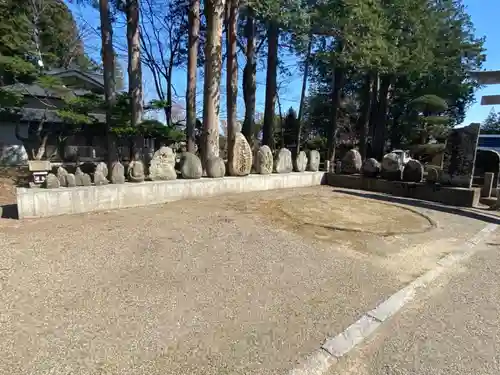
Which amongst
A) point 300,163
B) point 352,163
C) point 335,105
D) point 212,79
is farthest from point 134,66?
point 335,105

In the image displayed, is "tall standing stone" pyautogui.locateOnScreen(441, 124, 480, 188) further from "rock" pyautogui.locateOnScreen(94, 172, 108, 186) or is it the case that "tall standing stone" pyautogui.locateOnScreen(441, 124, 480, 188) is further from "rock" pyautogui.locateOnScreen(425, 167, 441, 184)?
"rock" pyautogui.locateOnScreen(94, 172, 108, 186)

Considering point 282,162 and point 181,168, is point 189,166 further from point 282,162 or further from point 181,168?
point 282,162

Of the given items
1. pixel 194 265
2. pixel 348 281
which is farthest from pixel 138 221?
pixel 348 281

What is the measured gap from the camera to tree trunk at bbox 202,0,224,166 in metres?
7.16

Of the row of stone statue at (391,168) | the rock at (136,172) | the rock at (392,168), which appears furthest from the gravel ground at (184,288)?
the rock at (392,168)

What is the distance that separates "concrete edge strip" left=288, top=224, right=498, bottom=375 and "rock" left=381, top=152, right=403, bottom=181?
532cm

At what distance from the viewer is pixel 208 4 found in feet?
23.4

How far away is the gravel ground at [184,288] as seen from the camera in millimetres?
1740

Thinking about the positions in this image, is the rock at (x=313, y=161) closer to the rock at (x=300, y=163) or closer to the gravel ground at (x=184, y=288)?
the rock at (x=300, y=163)

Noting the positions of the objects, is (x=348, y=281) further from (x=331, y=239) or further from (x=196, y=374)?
(x=196, y=374)

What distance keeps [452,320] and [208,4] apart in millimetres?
7636

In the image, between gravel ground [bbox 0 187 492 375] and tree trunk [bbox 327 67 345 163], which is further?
tree trunk [bbox 327 67 345 163]

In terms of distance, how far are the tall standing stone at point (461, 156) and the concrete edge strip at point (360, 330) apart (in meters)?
4.69

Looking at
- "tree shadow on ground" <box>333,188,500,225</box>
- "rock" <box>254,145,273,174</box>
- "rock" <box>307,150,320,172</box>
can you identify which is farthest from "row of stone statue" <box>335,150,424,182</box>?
"rock" <box>254,145,273,174</box>
